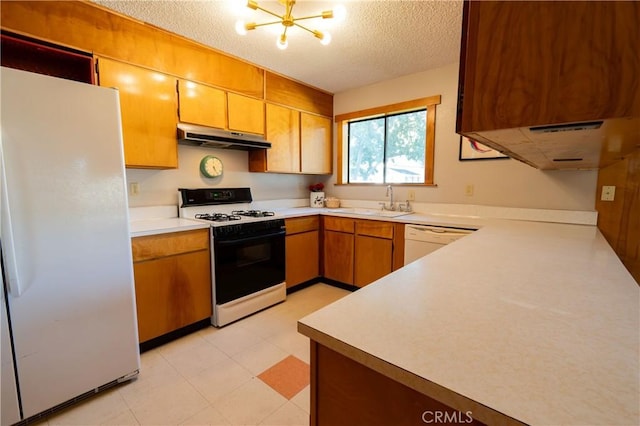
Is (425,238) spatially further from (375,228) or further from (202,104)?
(202,104)

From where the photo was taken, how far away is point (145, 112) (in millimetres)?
2176

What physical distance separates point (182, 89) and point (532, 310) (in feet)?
8.82

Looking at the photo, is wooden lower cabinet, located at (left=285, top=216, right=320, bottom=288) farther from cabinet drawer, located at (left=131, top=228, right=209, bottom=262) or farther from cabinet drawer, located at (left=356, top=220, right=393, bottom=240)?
cabinet drawer, located at (left=131, top=228, right=209, bottom=262)

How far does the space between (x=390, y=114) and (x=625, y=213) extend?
2279 mm

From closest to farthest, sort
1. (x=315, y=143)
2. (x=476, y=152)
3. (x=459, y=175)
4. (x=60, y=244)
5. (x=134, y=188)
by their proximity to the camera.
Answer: (x=60, y=244) < (x=134, y=188) < (x=476, y=152) < (x=459, y=175) < (x=315, y=143)

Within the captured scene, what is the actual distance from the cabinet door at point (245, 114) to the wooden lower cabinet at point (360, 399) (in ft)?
8.21

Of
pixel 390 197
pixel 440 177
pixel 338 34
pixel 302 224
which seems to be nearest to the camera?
pixel 338 34

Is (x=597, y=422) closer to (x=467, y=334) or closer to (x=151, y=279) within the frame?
(x=467, y=334)

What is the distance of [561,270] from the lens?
1075mm

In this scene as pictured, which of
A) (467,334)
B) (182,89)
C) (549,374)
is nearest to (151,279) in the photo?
(182,89)

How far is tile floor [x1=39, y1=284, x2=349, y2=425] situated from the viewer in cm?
149

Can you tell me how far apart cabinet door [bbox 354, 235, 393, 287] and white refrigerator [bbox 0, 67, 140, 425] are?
6.74 ft

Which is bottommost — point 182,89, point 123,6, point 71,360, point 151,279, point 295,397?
point 295,397

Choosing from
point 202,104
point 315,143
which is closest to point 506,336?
point 202,104
